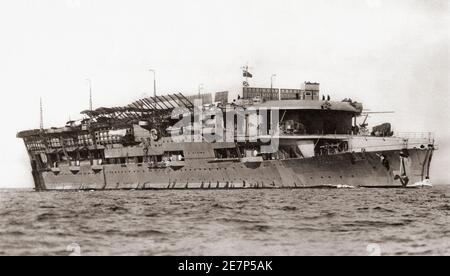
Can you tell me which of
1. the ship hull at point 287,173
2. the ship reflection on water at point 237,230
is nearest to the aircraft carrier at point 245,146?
the ship hull at point 287,173

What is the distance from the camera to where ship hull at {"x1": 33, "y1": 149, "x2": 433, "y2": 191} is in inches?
1827

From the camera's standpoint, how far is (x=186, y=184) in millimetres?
58344

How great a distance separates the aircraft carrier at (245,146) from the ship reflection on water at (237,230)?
52.9ft

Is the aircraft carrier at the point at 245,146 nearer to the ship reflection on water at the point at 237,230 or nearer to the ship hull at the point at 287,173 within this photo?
the ship hull at the point at 287,173

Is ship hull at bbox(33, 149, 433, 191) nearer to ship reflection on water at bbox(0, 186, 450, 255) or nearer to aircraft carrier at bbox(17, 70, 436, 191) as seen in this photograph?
aircraft carrier at bbox(17, 70, 436, 191)

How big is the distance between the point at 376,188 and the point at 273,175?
8854 mm

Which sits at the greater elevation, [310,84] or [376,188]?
[310,84]

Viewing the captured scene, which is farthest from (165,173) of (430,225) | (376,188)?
(430,225)

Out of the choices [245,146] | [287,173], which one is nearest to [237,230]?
[287,173]

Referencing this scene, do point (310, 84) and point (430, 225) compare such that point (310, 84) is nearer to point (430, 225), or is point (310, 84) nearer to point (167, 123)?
point (167, 123)

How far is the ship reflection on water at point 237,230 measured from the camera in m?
17.5

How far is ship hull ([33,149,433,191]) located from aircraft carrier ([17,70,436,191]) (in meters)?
→ 0.08

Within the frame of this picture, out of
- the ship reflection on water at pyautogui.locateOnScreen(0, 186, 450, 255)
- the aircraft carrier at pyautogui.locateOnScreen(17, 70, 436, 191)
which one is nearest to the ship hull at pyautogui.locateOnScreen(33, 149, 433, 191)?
the aircraft carrier at pyautogui.locateOnScreen(17, 70, 436, 191)
